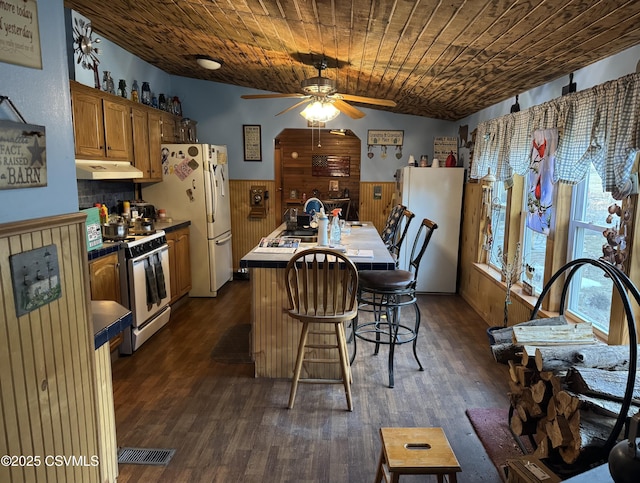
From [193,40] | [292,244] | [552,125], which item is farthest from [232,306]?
[552,125]

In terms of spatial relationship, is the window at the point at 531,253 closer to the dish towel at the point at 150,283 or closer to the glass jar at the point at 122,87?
the dish towel at the point at 150,283

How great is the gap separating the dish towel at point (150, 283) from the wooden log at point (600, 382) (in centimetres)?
316

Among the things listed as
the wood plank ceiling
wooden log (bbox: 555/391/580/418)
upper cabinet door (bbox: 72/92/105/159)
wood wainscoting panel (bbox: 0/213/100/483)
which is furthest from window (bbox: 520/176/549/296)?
upper cabinet door (bbox: 72/92/105/159)

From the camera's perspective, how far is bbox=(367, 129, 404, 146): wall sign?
Result: 5672mm

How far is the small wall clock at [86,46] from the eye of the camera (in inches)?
130

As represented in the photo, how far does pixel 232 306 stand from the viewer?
467 centimetres

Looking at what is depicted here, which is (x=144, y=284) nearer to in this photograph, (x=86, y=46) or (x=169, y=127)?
(x=86, y=46)

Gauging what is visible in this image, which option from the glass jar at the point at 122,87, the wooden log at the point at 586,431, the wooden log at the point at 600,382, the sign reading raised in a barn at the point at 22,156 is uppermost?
the glass jar at the point at 122,87

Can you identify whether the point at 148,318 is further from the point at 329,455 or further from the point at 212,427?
the point at 329,455

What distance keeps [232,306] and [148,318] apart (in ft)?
3.64

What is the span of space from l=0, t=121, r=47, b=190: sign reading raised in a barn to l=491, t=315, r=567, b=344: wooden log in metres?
2.01

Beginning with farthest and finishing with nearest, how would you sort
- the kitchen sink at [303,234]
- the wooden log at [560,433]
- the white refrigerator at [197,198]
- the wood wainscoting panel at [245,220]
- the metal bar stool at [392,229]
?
the wood wainscoting panel at [245,220]
the white refrigerator at [197,198]
the metal bar stool at [392,229]
the kitchen sink at [303,234]
the wooden log at [560,433]

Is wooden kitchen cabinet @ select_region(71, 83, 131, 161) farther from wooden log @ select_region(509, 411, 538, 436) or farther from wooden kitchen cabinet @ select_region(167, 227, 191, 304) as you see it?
wooden log @ select_region(509, 411, 538, 436)

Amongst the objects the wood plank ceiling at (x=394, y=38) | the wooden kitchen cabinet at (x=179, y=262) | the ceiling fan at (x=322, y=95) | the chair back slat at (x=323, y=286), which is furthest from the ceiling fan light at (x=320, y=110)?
the wooden kitchen cabinet at (x=179, y=262)
